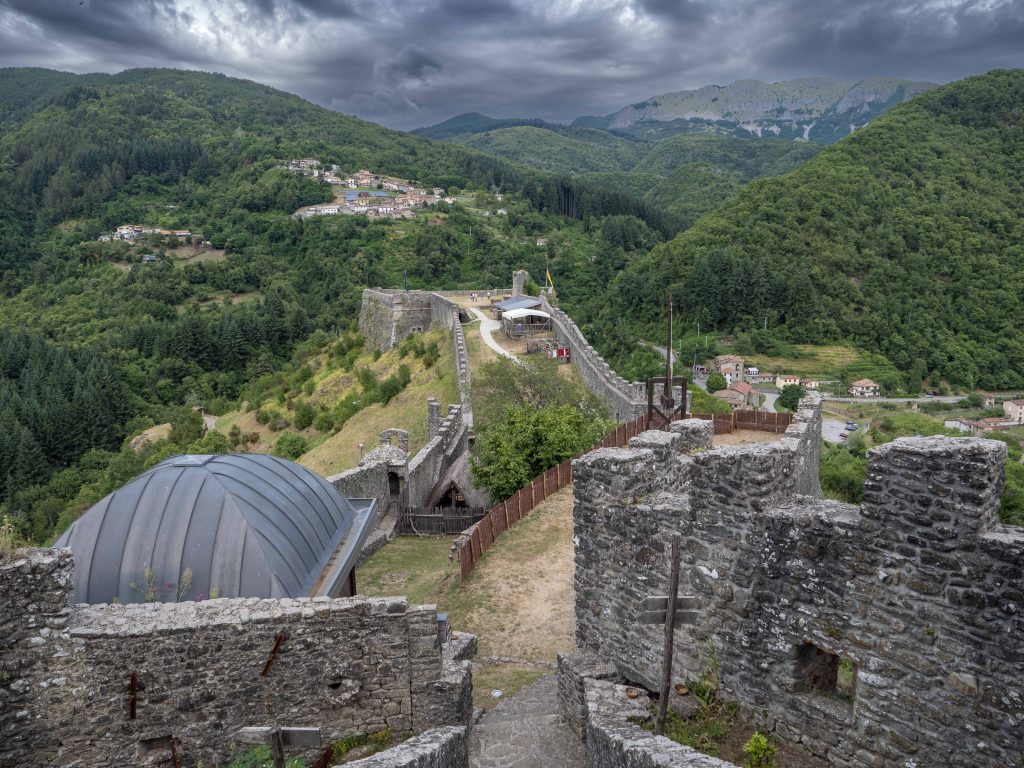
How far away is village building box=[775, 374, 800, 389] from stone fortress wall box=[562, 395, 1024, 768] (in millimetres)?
70857

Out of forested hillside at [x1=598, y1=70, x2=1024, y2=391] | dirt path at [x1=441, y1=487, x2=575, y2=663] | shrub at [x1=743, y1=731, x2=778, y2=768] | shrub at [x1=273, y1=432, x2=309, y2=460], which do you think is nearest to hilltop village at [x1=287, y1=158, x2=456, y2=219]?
forested hillside at [x1=598, y1=70, x2=1024, y2=391]

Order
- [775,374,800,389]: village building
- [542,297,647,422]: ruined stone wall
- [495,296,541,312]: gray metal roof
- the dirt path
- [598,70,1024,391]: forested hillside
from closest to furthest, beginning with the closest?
the dirt path, [542,297,647,422]: ruined stone wall, [495,296,541,312]: gray metal roof, [775,374,800,389]: village building, [598,70,1024,391]: forested hillside

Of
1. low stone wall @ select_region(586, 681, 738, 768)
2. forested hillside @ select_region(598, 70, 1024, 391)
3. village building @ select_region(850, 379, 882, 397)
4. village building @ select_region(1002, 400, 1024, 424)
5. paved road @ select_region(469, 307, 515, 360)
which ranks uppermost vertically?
forested hillside @ select_region(598, 70, 1024, 391)

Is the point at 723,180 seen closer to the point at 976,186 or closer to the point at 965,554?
the point at 976,186

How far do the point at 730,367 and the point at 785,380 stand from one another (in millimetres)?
6050

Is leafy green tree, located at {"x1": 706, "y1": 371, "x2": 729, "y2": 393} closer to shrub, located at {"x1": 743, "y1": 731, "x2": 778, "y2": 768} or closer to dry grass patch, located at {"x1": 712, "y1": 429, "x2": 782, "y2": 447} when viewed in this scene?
dry grass patch, located at {"x1": 712, "y1": 429, "x2": 782, "y2": 447}

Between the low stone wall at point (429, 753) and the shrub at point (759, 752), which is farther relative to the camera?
the shrub at point (759, 752)

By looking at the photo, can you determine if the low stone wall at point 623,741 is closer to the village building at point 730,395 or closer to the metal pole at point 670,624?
the metal pole at point 670,624

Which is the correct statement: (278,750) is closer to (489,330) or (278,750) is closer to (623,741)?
(623,741)

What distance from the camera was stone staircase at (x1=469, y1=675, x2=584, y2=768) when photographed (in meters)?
7.57

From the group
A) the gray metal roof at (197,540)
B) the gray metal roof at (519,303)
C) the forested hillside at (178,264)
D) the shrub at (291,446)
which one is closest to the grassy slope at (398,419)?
the shrub at (291,446)

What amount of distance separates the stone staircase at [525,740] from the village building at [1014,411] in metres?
78.0

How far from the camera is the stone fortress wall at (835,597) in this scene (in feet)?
14.6

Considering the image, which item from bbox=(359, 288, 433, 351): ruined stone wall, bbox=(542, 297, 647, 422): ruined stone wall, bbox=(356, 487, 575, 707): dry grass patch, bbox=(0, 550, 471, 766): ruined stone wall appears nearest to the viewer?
bbox=(0, 550, 471, 766): ruined stone wall
